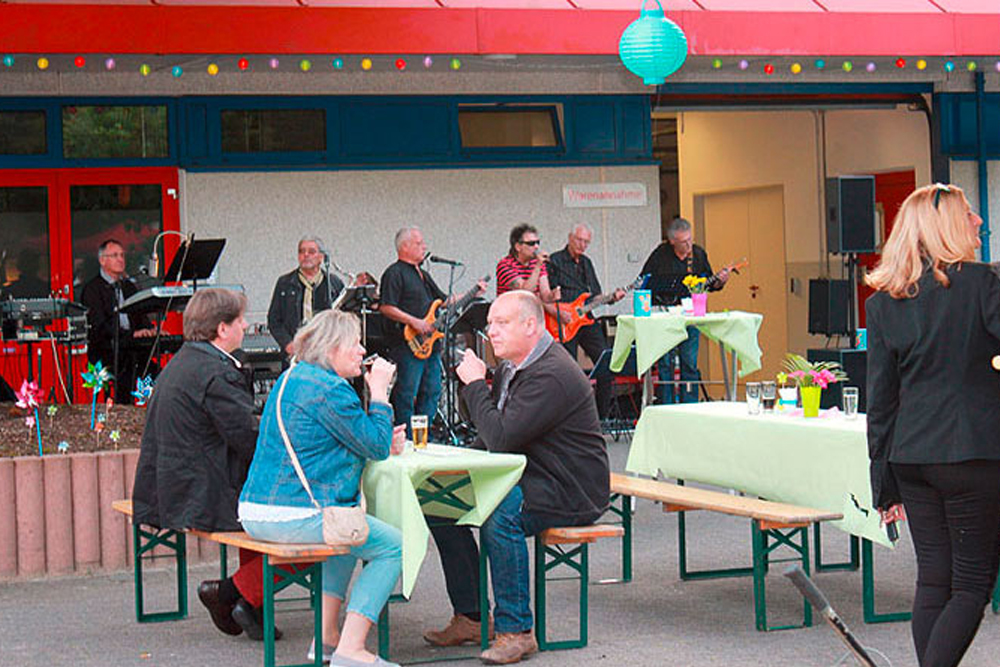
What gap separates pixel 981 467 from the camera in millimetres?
4594

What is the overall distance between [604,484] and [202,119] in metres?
8.03

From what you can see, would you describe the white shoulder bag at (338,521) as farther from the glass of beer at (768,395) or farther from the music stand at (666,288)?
the music stand at (666,288)

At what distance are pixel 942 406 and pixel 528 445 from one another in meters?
1.76

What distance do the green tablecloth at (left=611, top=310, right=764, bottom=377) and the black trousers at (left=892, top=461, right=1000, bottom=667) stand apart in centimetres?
504

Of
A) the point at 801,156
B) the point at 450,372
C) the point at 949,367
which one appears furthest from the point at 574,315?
the point at 949,367

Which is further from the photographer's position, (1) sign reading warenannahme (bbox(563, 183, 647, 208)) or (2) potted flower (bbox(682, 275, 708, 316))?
(1) sign reading warenannahme (bbox(563, 183, 647, 208))

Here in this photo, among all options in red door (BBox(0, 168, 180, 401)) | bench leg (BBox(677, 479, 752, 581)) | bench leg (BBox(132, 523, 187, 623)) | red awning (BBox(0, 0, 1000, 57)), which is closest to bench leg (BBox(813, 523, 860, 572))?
bench leg (BBox(677, 479, 752, 581))

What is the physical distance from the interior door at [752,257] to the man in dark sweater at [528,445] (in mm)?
11103

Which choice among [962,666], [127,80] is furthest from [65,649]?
[127,80]

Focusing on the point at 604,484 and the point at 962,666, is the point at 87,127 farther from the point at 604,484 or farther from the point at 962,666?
the point at 962,666

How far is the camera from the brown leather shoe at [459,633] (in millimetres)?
6105

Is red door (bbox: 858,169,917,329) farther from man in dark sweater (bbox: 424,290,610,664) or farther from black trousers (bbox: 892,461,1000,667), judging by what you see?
black trousers (bbox: 892,461,1000,667)

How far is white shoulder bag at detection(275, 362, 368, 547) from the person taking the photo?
17.9 ft

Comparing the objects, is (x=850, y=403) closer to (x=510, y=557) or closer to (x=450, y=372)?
(x=510, y=557)
